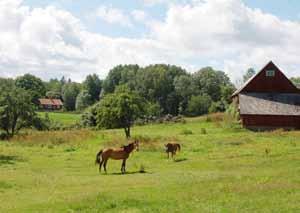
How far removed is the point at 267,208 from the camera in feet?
46.8

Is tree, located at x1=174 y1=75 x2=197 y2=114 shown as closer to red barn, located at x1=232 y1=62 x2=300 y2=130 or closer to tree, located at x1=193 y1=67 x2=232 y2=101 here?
tree, located at x1=193 y1=67 x2=232 y2=101

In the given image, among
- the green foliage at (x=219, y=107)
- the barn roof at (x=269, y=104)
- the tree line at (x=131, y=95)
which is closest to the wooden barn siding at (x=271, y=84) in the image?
the barn roof at (x=269, y=104)

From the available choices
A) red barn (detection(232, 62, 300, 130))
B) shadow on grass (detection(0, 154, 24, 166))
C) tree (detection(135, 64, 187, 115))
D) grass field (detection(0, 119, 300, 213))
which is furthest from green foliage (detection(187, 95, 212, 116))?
shadow on grass (detection(0, 154, 24, 166))

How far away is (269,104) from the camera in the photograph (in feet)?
212

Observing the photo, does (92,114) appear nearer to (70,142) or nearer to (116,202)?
(70,142)

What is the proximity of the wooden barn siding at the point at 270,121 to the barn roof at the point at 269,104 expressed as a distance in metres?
0.54

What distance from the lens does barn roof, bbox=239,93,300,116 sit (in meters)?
62.0

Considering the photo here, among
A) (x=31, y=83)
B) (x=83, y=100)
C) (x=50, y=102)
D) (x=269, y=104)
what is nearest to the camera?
(x=269, y=104)

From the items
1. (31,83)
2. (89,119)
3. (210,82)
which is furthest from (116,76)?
(89,119)

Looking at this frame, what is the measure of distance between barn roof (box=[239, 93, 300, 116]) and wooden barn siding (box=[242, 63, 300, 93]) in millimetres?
1251

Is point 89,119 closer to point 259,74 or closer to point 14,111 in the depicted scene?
point 14,111

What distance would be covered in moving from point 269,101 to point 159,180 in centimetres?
4604

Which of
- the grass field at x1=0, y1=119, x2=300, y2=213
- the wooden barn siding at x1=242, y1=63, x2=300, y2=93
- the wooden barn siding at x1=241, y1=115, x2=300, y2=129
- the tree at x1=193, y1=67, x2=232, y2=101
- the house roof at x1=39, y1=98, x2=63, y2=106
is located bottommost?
the grass field at x1=0, y1=119, x2=300, y2=213

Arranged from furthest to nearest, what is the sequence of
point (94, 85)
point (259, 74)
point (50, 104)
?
1. point (50, 104)
2. point (94, 85)
3. point (259, 74)
